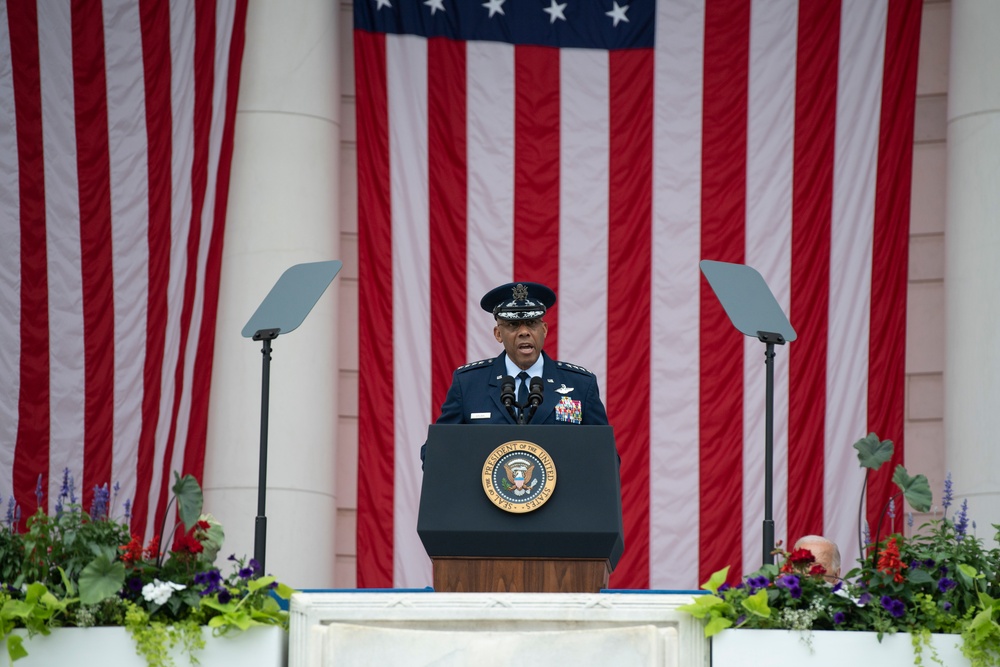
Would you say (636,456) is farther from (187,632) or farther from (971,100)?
(187,632)

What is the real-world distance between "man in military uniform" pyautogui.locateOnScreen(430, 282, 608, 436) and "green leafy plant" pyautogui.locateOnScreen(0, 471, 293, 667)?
60.1 inches

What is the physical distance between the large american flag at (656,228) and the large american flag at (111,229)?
102 centimetres

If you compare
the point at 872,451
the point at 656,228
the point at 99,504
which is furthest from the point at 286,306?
the point at 656,228

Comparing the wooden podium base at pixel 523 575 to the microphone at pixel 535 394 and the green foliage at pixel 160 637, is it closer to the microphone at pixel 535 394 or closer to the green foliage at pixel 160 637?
the microphone at pixel 535 394

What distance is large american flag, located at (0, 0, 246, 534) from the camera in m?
9.42

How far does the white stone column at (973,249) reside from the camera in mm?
9359

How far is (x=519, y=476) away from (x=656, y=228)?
194 inches

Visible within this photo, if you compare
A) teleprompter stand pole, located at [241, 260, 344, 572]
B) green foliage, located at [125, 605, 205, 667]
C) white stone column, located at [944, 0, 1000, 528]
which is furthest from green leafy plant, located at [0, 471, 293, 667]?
white stone column, located at [944, 0, 1000, 528]

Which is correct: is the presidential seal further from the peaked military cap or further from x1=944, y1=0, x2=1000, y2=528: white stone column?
x1=944, y1=0, x2=1000, y2=528: white stone column

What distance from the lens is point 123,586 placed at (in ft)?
15.4

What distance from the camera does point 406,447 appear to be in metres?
9.85

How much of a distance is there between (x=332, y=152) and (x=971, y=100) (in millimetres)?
3940

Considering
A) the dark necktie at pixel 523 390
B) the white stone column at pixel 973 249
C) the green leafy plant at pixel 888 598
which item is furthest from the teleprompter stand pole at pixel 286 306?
the white stone column at pixel 973 249

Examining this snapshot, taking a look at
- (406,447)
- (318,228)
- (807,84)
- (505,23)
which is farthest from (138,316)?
(807,84)
